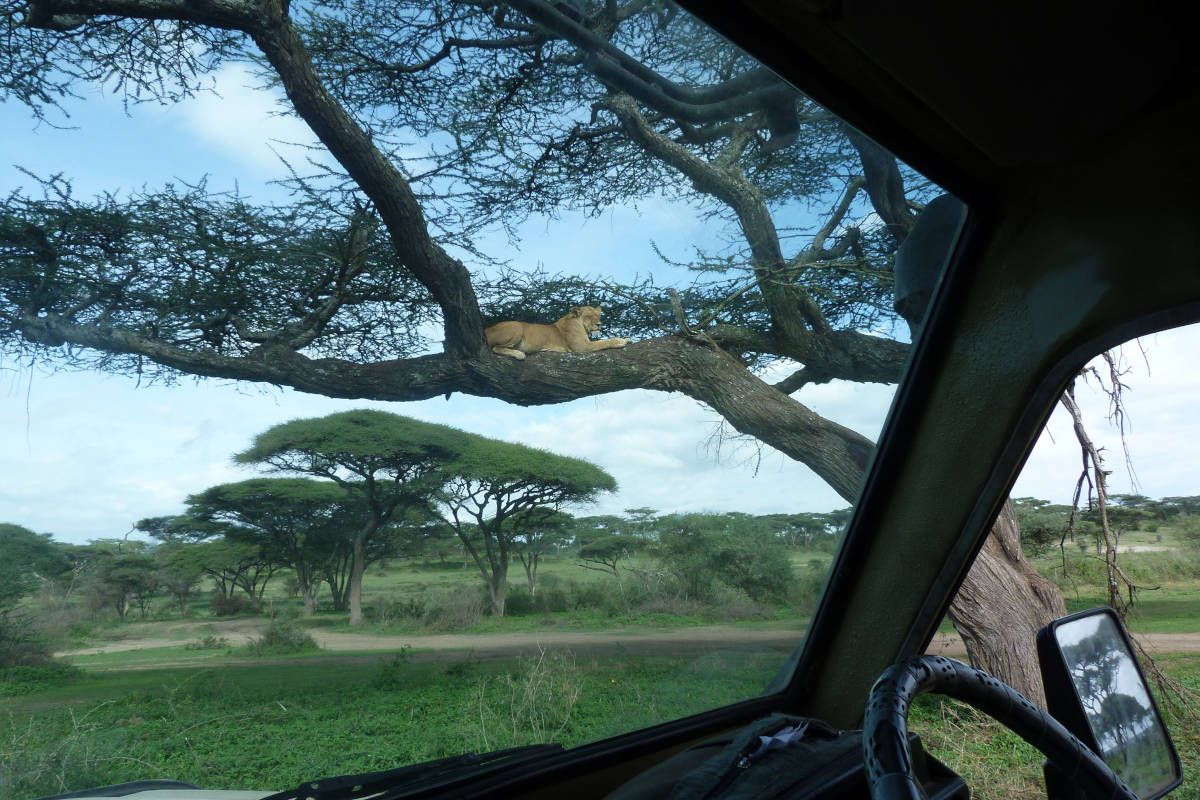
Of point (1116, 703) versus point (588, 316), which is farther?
point (588, 316)

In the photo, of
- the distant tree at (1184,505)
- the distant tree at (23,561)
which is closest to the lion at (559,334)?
the distant tree at (23,561)

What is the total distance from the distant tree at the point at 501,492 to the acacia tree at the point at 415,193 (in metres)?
0.20

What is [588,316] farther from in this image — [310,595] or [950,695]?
[950,695]

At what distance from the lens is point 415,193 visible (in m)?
1.83

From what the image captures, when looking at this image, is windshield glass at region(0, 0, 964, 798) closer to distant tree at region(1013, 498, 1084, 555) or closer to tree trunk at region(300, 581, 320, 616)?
tree trunk at region(300, 581, 320, 616)

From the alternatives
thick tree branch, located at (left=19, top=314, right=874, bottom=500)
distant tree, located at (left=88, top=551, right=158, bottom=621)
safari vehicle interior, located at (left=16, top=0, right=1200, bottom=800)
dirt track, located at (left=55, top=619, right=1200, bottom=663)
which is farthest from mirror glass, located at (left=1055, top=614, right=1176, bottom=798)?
distant tree, located at (left=88, top=551, right=158, bottom=621)

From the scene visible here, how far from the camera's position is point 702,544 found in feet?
7.94

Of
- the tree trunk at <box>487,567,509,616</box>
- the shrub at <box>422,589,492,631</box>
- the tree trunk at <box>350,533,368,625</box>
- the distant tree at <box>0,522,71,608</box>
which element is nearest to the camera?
the distant tree at <box>0,522,71,608</box>

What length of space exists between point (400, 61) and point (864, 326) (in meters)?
1.94

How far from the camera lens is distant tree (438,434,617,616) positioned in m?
1.96

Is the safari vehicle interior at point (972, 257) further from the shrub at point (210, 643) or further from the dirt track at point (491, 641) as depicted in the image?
the shrub at point (210, 643)

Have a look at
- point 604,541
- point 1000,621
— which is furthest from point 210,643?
point 1000,621

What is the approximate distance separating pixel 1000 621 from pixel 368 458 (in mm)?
3368

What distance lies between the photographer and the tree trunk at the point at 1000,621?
3.67 m
